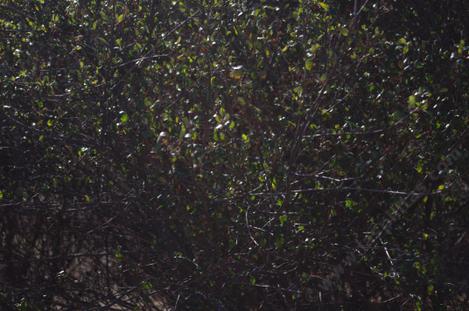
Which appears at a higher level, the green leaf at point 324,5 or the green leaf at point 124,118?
the green leaf at point 324,5

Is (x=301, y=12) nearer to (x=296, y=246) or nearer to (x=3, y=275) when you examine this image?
(x=296, y=246)

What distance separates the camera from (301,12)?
3730 millimetres

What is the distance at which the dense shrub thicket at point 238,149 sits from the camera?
11.4 feet

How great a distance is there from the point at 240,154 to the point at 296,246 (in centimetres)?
54

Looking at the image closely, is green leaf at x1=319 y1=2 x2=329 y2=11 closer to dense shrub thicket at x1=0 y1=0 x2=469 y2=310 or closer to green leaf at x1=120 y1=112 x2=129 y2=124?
dense shrub thicket at x1=0 y1=0 x2=469 y2=310

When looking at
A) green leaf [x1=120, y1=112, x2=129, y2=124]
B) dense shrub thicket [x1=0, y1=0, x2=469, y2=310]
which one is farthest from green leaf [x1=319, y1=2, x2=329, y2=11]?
green leaf [x1=120, y1=112, x2=129, y2=124]

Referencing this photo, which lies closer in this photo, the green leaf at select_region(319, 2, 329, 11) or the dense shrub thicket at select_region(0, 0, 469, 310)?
the dense shrub thicket at select_region(0, 0, 469, 310)

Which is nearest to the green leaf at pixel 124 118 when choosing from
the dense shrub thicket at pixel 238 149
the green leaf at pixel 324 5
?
the dense shrub thicket at pixel 238 149

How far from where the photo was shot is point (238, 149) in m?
3.44

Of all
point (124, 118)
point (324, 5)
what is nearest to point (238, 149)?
point (124, 118)

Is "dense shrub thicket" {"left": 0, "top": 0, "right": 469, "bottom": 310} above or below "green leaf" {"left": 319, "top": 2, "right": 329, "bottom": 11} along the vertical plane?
below

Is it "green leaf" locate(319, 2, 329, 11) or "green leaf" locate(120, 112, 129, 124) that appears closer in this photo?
"green leaf" locate(120, 112, 129, 124)

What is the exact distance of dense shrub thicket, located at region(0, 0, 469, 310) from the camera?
348cm

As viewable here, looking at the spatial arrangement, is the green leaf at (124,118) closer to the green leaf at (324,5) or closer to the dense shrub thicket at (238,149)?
the dense shrub thicket at (238,149)
